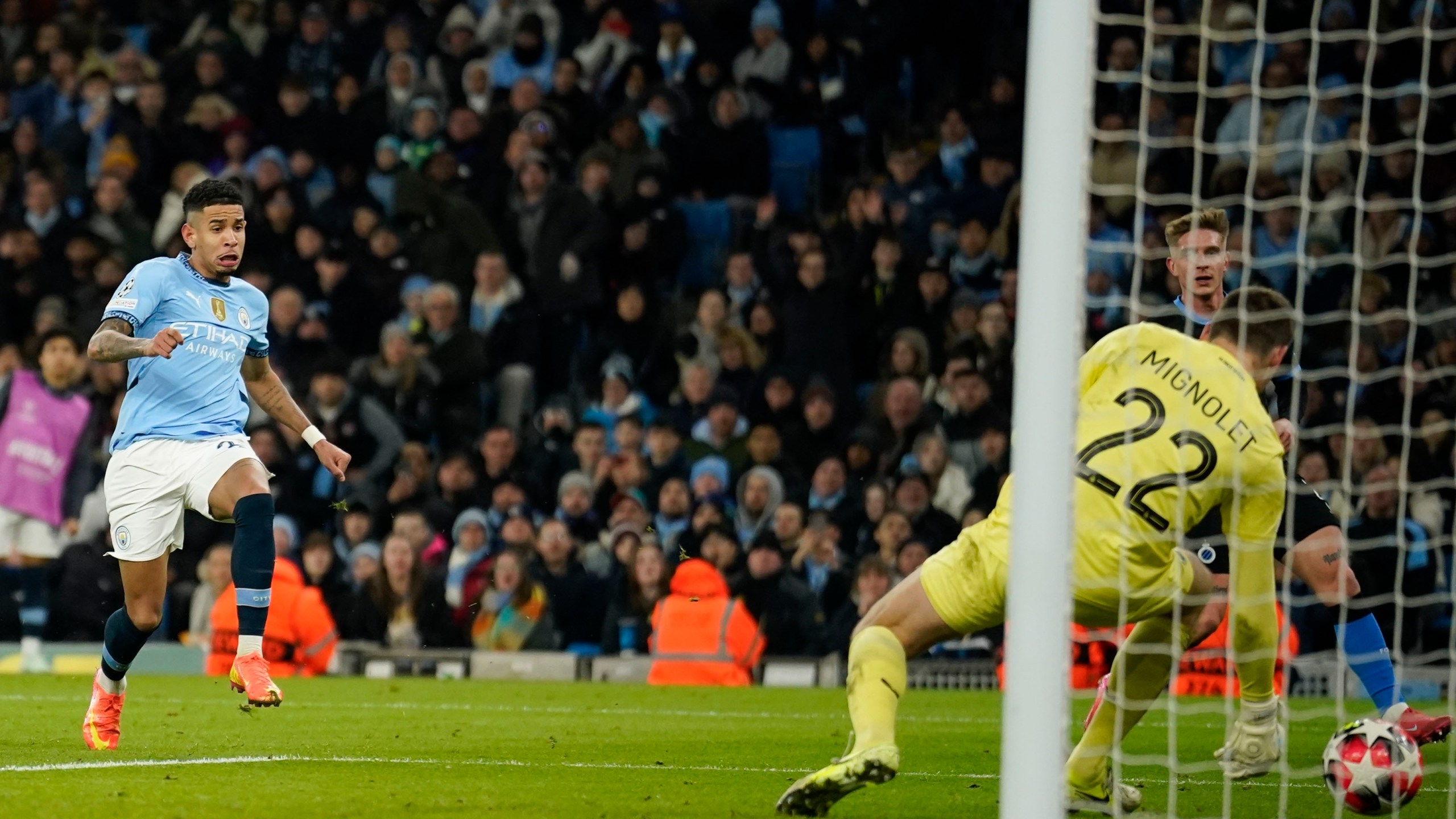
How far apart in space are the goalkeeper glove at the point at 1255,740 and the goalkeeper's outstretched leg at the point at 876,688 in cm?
123

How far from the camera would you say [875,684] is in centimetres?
545

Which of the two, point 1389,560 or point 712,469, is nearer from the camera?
point 1389,560

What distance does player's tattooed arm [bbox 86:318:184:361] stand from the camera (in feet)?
22.5

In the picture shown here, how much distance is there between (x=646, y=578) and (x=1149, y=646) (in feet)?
22.7

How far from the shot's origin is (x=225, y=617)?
13141 mm

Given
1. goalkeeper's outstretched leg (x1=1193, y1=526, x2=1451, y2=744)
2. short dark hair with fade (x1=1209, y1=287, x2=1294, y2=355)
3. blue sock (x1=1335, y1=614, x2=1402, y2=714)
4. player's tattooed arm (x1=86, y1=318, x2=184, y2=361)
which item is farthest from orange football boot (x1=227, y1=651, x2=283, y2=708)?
blue sock (x1=1335, y1=614, x2=1402, y2=714)

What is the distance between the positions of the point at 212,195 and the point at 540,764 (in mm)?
2578

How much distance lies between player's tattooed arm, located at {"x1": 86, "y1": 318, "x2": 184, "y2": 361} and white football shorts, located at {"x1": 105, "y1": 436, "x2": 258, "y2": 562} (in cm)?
46

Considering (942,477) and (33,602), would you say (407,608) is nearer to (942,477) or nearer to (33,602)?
(33,602)

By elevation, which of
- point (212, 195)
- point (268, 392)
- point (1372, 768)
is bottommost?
point (1372, 768)

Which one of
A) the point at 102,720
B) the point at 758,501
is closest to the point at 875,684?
the point at 102,720

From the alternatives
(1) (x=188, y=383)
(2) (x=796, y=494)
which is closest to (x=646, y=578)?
(2) (x=796, y=494)

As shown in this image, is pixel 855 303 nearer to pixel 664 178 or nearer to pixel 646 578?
pixel 664 178


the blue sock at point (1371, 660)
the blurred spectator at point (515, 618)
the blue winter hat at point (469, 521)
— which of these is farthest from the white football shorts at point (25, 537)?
the blue sock at point (1371, 660)
